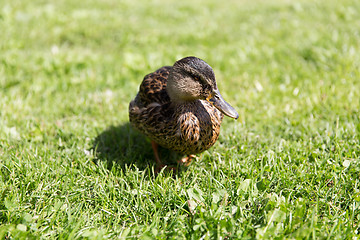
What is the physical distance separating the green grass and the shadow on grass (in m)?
0.01

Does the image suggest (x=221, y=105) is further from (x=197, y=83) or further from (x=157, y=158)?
(x=157, y=158)

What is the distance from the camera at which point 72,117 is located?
3.85 m

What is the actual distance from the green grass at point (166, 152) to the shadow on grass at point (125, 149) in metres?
0.01

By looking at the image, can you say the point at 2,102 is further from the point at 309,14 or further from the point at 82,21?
the point at 309,14

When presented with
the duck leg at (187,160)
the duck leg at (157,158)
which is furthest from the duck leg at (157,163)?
the duck leg at (187,160)

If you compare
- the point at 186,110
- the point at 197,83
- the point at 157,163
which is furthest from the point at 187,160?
the point at 197,83

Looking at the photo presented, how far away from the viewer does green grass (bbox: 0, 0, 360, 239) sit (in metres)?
2.28

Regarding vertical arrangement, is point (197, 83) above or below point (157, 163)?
above

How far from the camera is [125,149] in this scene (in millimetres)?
3416

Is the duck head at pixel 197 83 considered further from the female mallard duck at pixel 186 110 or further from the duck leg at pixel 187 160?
the duck leg at pixel 187 160

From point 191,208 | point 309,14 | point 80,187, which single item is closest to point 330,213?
point 191,208

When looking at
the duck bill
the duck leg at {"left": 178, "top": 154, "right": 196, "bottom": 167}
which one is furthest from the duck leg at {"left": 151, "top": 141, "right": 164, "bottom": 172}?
the duck bill

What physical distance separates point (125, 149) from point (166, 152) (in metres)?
0.44

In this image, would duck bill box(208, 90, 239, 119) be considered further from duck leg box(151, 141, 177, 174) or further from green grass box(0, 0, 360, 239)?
duck leg box(151, 141, 177, 174)
